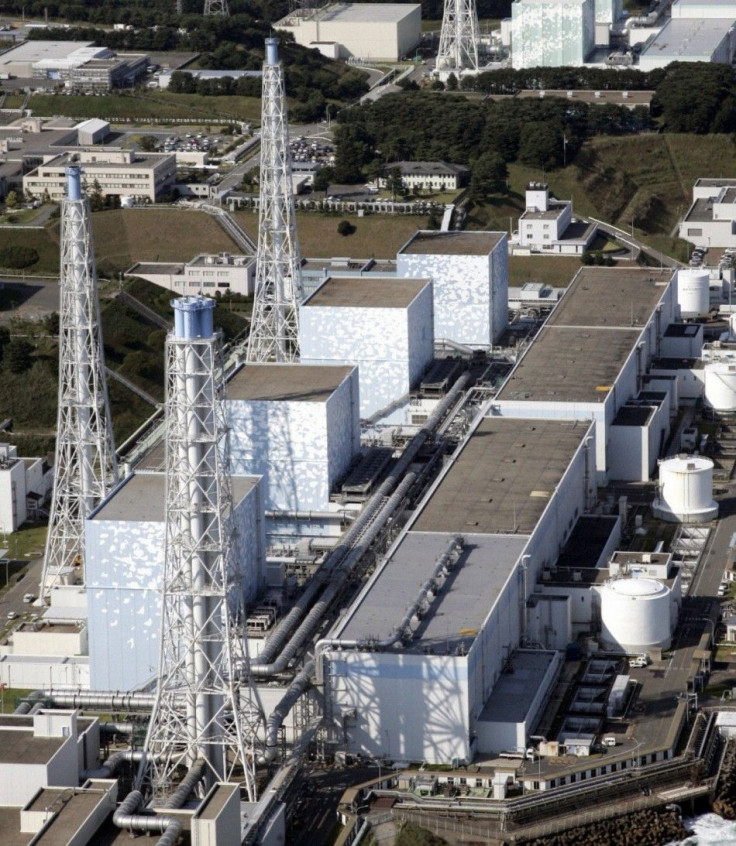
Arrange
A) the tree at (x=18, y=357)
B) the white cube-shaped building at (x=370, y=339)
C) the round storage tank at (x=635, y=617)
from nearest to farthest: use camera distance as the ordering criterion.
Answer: the round storage tank at (x=635, y=617) → the white cube-shaped building at (x=370, y=339) → the tree at (x=18, y=357)

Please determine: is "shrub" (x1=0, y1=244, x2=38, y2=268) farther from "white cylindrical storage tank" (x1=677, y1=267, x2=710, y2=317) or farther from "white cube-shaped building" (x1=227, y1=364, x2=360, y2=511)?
"white cube-shaped building" (x1=227, y1=364, x2=360, y2=511)

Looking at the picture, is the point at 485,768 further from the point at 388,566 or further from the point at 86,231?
the point at 86,231

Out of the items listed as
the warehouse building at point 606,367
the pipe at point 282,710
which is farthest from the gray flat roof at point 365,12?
the pipe at point 282,710

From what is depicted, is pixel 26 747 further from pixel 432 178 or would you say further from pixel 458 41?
pixel 458 41

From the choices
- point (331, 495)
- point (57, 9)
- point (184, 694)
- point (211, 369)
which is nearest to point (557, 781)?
point (184, 694)

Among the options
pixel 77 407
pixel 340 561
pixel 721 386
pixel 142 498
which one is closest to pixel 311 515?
pixel 340 561

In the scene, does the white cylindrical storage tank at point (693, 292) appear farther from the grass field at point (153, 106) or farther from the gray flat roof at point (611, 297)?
the grass field at point (153, 106)
